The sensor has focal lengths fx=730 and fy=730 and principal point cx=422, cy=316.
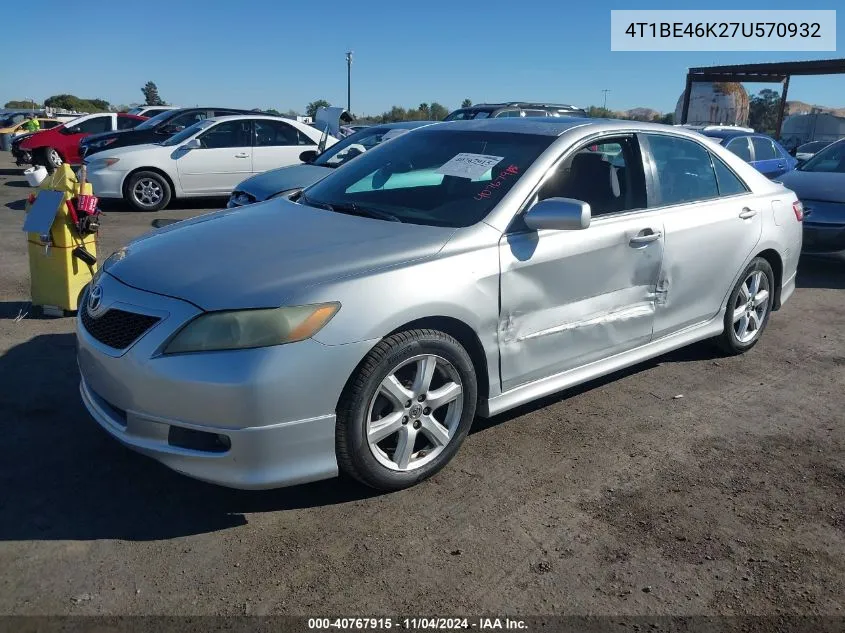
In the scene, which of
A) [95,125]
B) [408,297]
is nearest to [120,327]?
[408,297]

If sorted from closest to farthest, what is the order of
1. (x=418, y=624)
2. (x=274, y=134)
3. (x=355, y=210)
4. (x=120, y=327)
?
(x=418, y=624), (x=120, y=327), (x=355, y=210), (x=274, y=134)

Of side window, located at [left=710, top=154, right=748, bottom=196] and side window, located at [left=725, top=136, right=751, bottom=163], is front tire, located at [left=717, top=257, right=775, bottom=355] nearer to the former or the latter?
side window, located at [left=710, top=154, right=748, bottom=196]

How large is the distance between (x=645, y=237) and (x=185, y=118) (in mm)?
13995

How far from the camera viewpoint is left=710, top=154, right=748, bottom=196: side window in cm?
483

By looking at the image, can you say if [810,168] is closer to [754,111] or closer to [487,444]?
[487,444]

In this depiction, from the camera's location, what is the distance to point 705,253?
14.9ft

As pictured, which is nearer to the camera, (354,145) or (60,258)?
(60,258)

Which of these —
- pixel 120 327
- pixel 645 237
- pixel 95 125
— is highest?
pixel 95 125

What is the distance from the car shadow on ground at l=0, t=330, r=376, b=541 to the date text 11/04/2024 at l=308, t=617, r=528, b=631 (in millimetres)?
748

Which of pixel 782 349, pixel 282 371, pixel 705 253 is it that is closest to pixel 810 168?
pixel 782 349

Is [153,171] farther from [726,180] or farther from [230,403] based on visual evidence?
[230,403]

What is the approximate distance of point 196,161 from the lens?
11594 millimetres

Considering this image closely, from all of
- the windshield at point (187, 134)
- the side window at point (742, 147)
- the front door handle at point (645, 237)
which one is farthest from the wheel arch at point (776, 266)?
the windshield at point (187, 134)

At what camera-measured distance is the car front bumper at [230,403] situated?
2.74 metres
